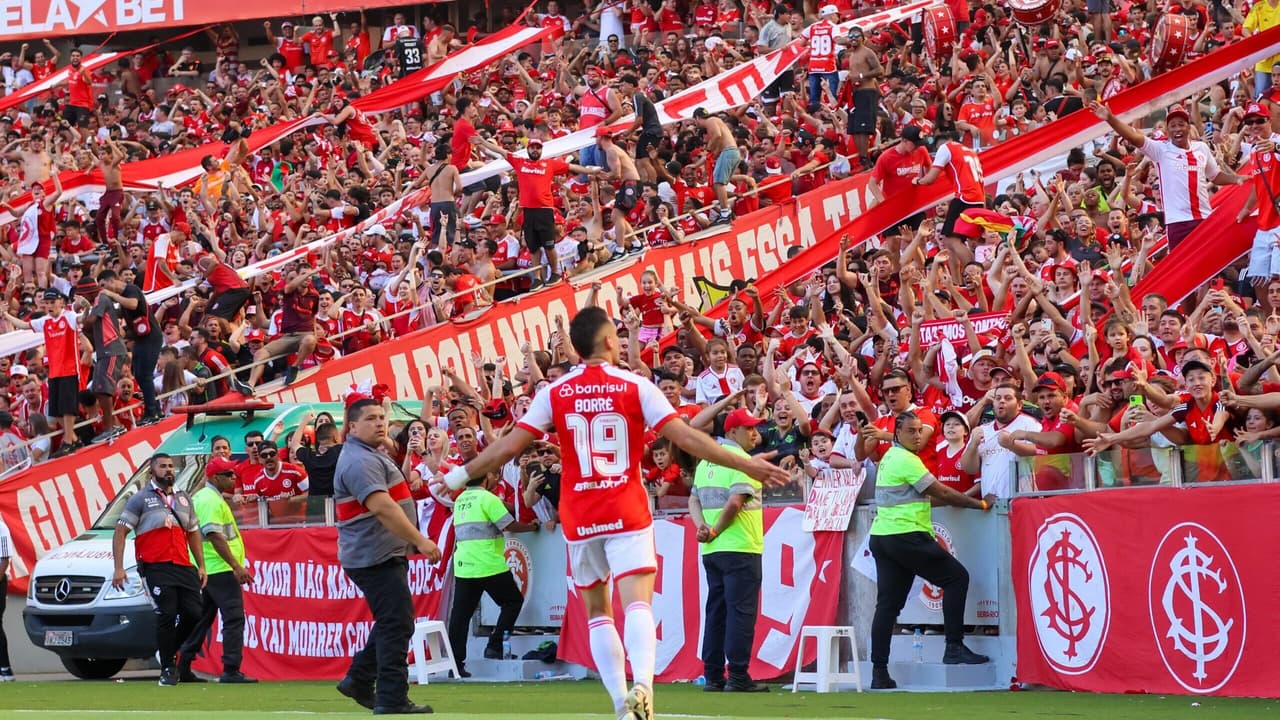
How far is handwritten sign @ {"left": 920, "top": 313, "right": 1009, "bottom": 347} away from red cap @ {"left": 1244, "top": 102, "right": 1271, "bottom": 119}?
420 cm

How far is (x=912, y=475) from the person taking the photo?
12922 mm

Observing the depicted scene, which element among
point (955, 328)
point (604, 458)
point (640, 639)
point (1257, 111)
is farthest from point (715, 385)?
point (640, 639)

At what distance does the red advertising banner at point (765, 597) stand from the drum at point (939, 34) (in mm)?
12982

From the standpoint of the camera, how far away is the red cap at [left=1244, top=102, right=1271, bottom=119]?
18484mm

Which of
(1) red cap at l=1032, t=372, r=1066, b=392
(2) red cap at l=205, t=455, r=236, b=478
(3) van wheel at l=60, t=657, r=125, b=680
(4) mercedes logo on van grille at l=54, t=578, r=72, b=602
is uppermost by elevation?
(1) red cap at l=1032, t=372, r=1066, b=392

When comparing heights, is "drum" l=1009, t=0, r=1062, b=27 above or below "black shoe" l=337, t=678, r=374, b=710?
above

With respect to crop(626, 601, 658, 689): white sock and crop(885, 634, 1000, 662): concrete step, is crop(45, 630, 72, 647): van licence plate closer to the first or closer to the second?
crop(885, 634, 1000, 662): concrete step

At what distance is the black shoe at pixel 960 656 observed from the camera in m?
13.0

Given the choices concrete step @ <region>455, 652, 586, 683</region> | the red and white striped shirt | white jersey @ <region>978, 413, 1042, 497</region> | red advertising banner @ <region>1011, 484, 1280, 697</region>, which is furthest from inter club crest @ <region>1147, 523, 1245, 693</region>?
concrete step @ <region>455, 652, 586, 683</region>

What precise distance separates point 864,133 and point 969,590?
12.1 m

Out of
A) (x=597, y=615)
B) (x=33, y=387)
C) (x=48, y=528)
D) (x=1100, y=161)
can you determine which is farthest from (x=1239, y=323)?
(x=33, y=387)

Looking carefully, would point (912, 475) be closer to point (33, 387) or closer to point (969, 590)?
point (969, 590)

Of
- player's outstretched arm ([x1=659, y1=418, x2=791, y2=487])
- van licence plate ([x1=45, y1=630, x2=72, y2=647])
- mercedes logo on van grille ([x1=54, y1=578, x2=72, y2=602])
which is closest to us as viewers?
player's outstretched arm ([x1=659, y1=418, x2=791, y2=487])

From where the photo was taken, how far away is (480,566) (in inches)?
627
